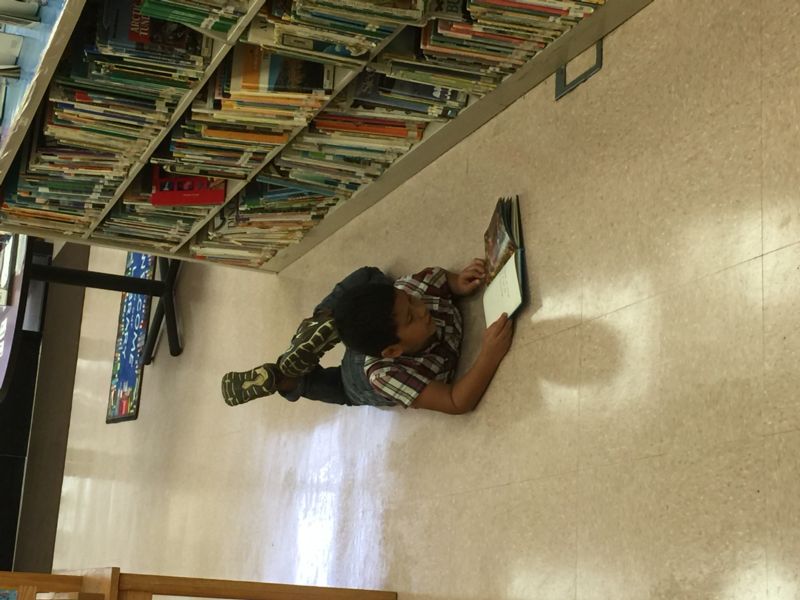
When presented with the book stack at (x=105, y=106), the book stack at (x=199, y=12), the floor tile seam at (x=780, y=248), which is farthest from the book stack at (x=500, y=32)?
the floor tile seam at (x=780, y=248)

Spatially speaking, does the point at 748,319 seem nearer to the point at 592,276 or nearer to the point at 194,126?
the point at 592,276

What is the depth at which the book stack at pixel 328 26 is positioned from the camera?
2367 millimetres

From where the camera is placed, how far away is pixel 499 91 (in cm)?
275

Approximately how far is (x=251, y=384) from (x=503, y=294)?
0.89 metres

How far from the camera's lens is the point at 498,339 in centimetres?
261

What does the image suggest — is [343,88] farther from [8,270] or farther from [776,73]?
[8,270]

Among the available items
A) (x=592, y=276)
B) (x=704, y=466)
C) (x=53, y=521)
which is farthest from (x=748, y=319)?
(x=53, y=521)

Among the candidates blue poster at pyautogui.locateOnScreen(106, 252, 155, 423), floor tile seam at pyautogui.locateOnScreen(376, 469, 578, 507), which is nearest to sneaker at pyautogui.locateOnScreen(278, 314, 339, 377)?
floor tile seam at pyautogui.locateOnScreen(376, 469, 578, 507)

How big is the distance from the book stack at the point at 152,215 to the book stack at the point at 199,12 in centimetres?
105

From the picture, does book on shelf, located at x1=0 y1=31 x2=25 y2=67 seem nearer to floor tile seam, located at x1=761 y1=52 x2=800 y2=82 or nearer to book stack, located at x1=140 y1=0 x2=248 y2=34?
book stack, located at x1=140 y1=0 x2=248 y2=34

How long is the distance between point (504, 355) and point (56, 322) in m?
5.82

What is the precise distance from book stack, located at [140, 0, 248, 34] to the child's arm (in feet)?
3.14

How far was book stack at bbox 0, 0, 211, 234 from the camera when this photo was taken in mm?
2539

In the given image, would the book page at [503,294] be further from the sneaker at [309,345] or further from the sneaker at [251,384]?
the sneaker at [251,384]
